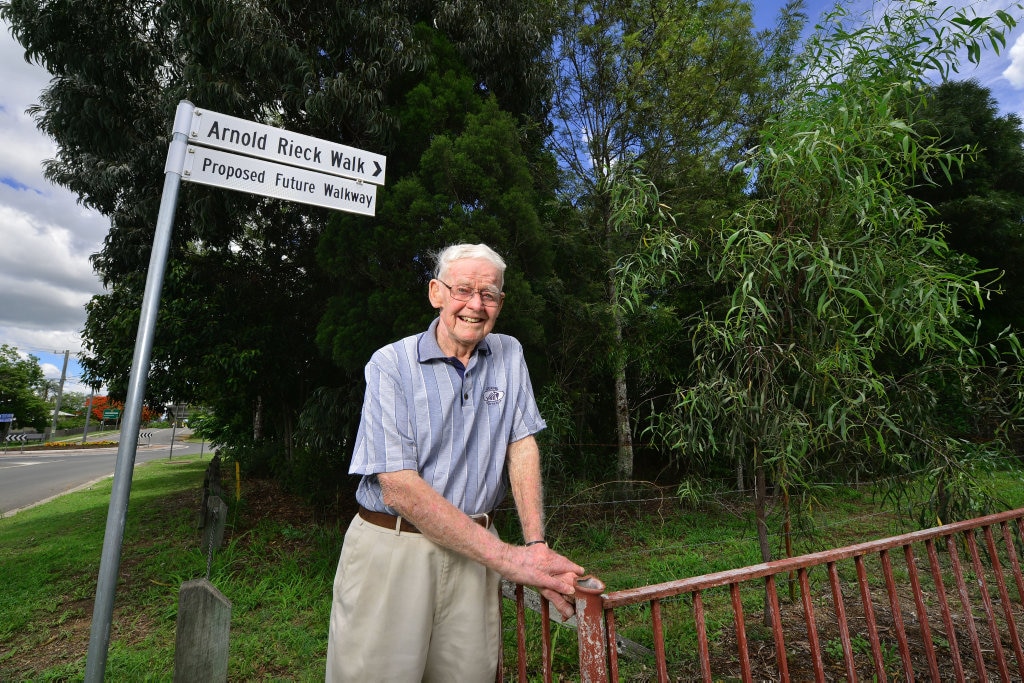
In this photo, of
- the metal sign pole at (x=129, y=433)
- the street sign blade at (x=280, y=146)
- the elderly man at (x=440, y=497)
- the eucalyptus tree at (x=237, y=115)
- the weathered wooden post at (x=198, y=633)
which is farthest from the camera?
the eucalyptus tree at (x=237, y=115)

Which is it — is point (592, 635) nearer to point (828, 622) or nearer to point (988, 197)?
point (828, 622)

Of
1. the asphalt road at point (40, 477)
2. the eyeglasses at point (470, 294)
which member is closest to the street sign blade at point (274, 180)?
the eyeglasses at point (470, 294)

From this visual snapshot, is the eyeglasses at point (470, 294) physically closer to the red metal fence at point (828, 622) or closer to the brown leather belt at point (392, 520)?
the brown leather belt at point (392, 520)

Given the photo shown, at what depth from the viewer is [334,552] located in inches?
215

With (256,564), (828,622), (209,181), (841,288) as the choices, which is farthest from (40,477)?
(841,288)

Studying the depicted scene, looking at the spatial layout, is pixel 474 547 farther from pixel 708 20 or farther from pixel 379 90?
pixel 708 20

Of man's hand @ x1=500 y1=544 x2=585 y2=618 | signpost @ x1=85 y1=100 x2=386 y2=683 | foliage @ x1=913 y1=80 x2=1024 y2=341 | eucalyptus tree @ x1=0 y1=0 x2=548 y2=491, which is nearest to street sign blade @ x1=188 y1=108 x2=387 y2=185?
signpost @ x1=85 y1=100 x2=386 y2=683

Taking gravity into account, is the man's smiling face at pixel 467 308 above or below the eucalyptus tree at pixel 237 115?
below

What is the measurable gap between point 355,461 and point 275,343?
22.2ft

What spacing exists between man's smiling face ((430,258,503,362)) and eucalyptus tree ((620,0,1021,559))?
1.34 m

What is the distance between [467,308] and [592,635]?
0.86 m

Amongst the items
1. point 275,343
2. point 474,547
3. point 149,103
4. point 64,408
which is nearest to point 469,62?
point 149,103

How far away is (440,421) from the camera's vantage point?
1377mm

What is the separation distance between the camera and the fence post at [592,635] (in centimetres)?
112
